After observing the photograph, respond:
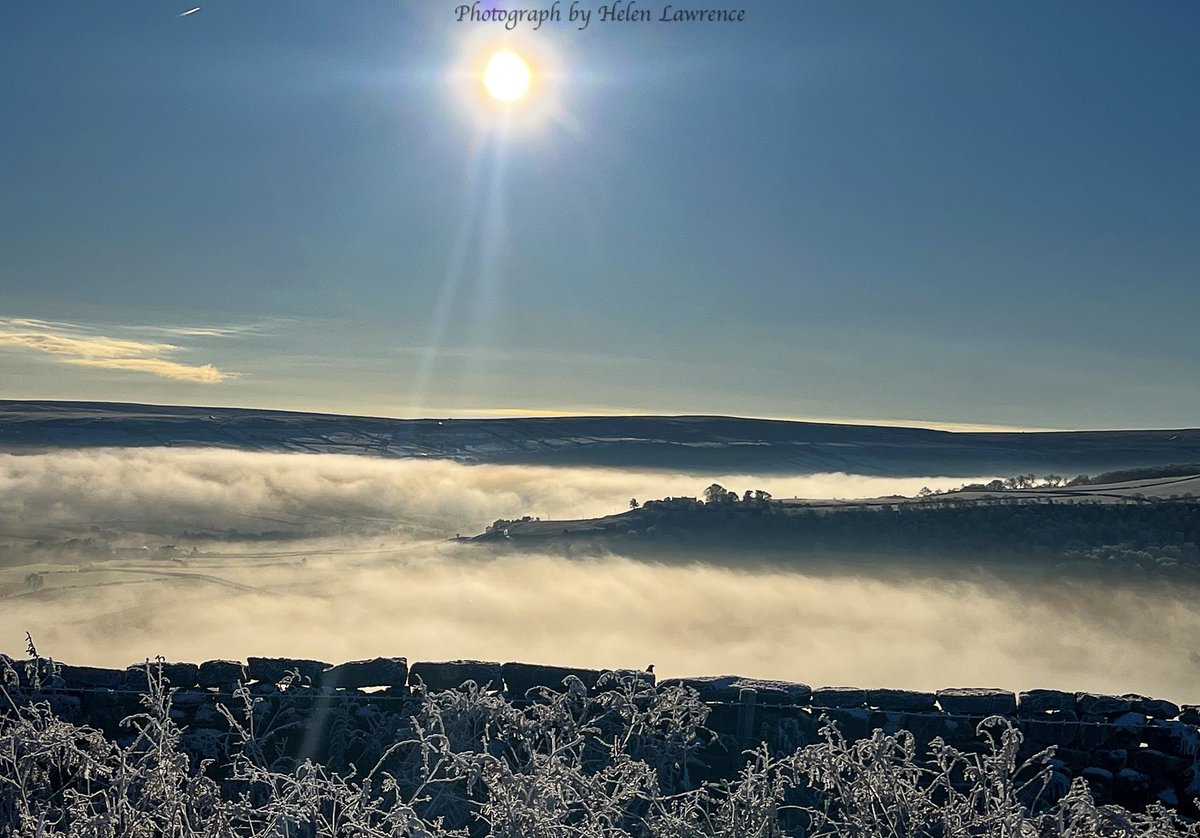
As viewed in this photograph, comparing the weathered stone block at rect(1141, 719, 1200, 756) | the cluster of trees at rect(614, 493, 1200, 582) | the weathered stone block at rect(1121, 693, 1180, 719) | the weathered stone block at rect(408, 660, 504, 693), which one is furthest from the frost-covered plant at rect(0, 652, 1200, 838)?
the cluster of trees at rect(614, 493, 1200, 582)

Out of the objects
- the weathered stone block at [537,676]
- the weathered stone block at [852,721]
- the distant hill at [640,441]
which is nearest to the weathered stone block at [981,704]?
the weathered stone block at [852,721]

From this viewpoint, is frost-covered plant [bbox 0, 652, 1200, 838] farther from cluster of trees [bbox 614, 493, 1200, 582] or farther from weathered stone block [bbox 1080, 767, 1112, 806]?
cluster of trees [bbox 614, 493, 1200, 582]

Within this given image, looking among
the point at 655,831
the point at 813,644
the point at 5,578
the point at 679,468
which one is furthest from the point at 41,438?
the point at 655,831

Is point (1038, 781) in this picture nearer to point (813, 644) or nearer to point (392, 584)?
point (813, 644)

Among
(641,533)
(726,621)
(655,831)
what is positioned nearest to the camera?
(655,831)

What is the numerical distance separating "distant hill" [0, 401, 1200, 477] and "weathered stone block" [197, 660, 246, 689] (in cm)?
6081

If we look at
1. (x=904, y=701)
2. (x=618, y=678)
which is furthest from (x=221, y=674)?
(x=904, y=701)

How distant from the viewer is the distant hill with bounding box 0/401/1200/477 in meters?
69.8

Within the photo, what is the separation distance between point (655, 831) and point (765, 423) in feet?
233

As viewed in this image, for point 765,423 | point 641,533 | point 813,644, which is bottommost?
point 813,644

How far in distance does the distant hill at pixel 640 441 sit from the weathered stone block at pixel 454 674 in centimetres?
6086

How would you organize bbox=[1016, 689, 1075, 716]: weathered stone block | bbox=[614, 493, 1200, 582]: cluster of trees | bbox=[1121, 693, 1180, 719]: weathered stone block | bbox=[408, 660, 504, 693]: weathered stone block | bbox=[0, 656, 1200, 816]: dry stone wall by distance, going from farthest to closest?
1. bbox=[614, 493, 1200, 582]: cluster of trees
2. bbox=[408, 660, 504, 693]: weathered stone block
3. bbox=[1121, 693, 1180, 719]: weathered stone block
4. bbox=[1016, 689, 1075, 716]: weathered stone block
5. bbox=[0, 656, 1200, 816]: dry stone wall

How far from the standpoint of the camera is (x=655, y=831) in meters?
6.44

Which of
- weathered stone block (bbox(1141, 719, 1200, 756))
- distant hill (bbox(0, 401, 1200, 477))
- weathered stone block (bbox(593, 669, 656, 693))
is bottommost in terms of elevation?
weathered stone block (bbox(1141, 719, 1200, 756))
